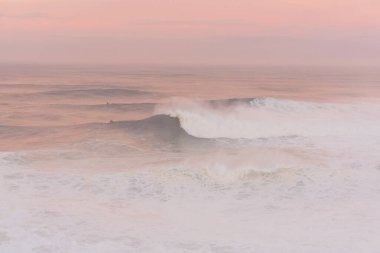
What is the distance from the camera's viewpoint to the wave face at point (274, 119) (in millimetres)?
17469

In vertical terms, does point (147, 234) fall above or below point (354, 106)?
below

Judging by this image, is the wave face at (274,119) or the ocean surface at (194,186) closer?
the ocean surface at (194,186)

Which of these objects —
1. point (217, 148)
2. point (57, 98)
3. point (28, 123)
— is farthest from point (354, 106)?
point (57, 98)

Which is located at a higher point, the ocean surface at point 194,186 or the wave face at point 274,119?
the wave face at point 274,119

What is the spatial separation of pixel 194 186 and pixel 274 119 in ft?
32.6

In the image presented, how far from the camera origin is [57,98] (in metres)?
32.5

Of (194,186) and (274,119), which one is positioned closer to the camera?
(194,186)

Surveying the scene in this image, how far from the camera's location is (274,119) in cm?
1981

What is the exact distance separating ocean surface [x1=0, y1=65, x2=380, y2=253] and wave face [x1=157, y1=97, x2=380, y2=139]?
0.41 feet

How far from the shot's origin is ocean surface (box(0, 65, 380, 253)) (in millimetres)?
7688

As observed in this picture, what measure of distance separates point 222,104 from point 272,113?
4651 millimetres

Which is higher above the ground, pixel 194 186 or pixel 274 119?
pixel 274 119

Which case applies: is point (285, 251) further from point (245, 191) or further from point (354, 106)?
point (354, 106)

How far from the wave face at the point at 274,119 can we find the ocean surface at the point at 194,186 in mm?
124
